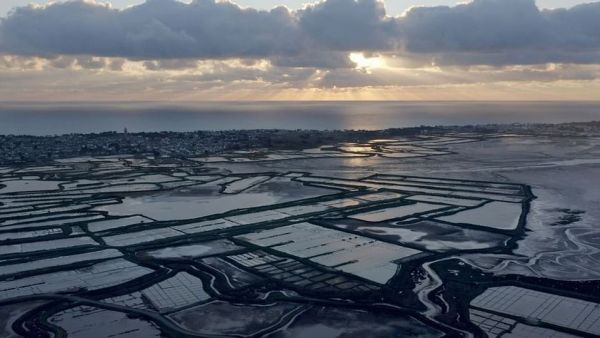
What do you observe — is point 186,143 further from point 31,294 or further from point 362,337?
point 362,337

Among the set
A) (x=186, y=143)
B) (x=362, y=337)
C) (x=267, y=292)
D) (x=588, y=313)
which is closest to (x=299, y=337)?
(x=362, y=337)

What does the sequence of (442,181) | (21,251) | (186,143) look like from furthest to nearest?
(186,143), (442,181), (21,251)

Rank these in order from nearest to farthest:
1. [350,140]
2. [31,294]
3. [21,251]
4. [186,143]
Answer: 1. [31,294]
2. [21,251]
3. [186,143]
4. [350,140]

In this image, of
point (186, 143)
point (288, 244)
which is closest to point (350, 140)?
point (186, 143)

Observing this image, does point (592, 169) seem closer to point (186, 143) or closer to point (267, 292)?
point (267, 292)

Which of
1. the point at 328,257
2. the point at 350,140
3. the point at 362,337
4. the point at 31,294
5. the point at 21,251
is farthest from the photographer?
the point at 350,140

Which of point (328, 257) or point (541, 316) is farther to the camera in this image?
point (328, 257)

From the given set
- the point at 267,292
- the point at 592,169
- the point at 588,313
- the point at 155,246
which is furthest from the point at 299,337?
the point at 592,169

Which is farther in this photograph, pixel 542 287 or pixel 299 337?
pixel 542 287

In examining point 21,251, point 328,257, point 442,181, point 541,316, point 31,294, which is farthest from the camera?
point 442,181
